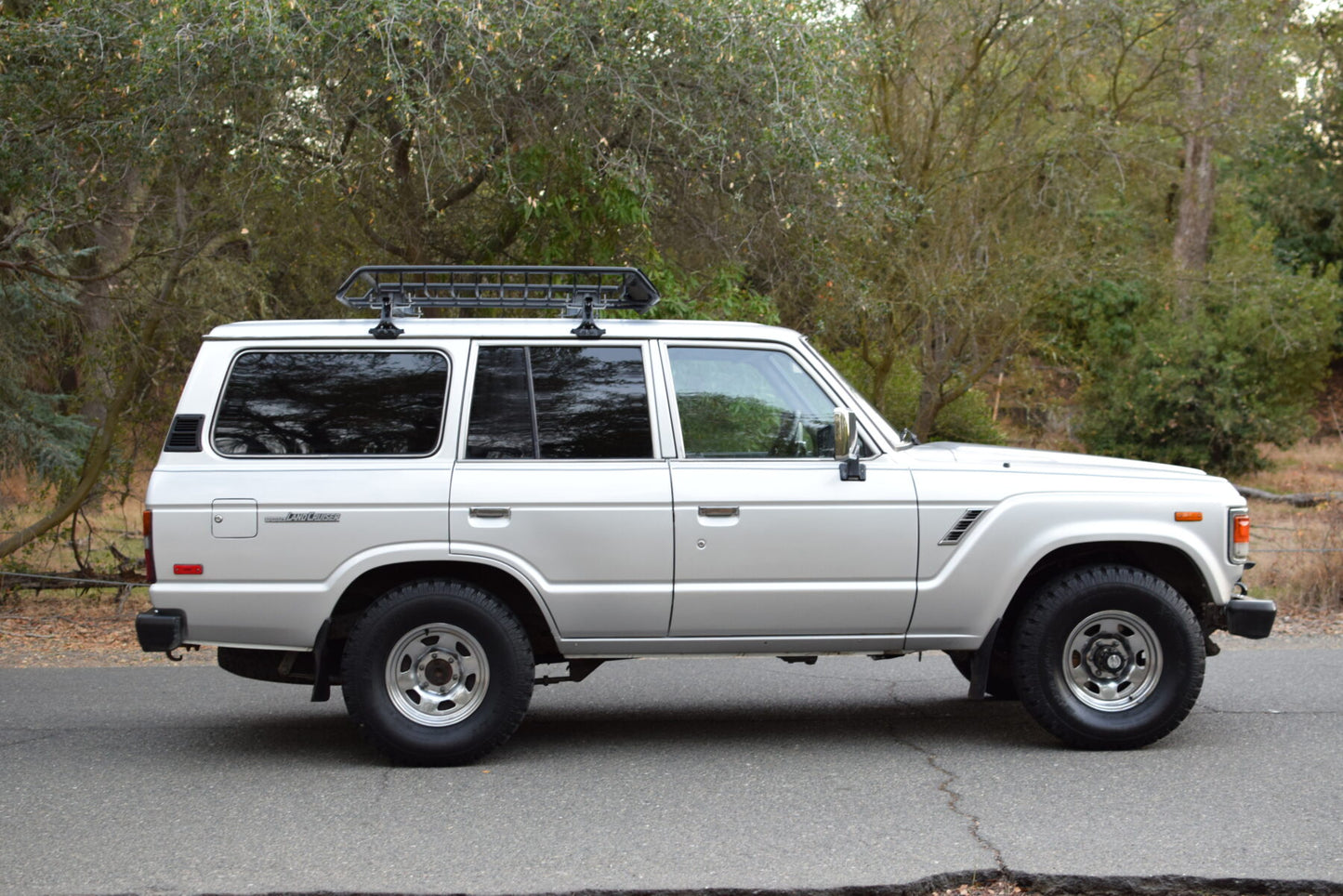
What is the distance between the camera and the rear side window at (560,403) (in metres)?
6.28

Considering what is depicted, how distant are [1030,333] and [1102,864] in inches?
581

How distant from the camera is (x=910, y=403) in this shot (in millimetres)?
19188

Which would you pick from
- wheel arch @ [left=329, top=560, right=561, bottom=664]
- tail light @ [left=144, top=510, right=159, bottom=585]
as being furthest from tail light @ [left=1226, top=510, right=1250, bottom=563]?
tail light @ [left=144, top=510, right=159, bottom=585]

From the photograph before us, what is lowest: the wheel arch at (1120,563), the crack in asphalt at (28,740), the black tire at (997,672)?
the crack in asphalt at (28,740)

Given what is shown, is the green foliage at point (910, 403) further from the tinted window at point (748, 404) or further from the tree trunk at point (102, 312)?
the tinted window at point (748, 404)

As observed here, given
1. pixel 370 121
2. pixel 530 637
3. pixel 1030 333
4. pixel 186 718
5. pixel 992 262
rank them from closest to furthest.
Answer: pixel 530 637
pixel 186 718
pixel 370 121
pixel 992 262
pixel 1030 333

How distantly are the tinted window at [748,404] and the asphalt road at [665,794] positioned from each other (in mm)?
1475

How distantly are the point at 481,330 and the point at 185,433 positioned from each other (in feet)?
4.72

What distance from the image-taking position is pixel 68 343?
531 inches

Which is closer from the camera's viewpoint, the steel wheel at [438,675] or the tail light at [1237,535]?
the steel wheel at [438,675]

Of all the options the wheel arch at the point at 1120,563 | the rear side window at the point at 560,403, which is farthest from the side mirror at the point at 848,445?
the wheel arch at the point at 1120,563

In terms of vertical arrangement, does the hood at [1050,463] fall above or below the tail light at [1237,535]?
above

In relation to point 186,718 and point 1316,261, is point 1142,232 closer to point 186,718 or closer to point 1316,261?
point 1316,261

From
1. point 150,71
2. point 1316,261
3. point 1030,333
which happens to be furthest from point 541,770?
point 1316,261
